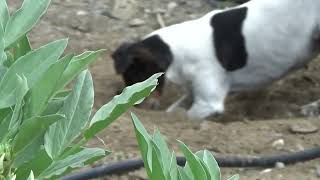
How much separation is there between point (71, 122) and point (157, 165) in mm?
176

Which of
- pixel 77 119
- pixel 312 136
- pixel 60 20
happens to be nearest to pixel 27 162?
pixel 77 119

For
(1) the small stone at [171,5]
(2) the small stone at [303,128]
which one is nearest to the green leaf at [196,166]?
(2) the small stone at [303,128]

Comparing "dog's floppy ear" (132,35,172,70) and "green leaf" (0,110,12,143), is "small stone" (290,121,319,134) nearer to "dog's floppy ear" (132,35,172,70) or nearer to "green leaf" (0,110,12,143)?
"dog's floppy ear" (132,35,172,70)

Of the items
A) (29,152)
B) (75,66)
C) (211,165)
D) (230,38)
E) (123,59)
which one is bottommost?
(123,59)

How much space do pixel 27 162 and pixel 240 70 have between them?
4393 mm

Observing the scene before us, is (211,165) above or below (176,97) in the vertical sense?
above

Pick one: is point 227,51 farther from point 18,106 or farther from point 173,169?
point 18,106

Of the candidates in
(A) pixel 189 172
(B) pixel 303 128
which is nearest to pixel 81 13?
(B) pixel 303 128

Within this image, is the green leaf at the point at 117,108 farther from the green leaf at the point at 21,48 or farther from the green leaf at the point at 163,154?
the green leaf at the point at 21,48

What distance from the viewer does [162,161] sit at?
1559 millimetres

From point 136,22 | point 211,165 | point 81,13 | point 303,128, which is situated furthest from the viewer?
point 81,13

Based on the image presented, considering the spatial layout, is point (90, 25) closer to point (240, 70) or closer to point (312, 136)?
point (240, 70)

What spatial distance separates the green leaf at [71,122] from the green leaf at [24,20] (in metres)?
0.15

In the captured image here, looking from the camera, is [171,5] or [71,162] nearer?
[71,162]
